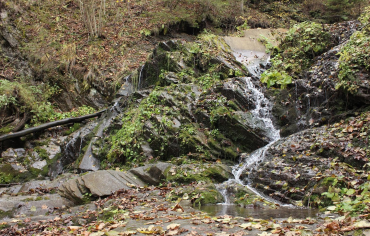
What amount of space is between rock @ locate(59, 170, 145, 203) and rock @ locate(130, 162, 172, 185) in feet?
0.66

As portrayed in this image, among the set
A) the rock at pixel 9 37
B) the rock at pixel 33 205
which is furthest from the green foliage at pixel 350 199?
the rock at pixel 9 37

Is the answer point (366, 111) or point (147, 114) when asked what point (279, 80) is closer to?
point (366, 111)

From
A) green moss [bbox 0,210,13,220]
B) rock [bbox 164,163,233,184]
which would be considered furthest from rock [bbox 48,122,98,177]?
rock [bbox 164,163,233,184]

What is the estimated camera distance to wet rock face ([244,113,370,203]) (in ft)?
18.0

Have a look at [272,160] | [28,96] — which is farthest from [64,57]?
[272,160]

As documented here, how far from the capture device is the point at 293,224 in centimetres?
309

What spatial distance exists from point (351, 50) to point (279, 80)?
2.44 m

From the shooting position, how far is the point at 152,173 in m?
7.14

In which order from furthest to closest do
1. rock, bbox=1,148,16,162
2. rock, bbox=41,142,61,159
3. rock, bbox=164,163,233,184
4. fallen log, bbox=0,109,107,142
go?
1. rock, bbox=41,142,61,159
2. fallen log, bbox=0,109,107,142
3. rock, bbox=1,148,16,162
4. rock, bbox=164,163,233,184

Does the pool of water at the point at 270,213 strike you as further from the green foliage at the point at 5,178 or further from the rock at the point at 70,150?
the green foliage at the point at 5,178

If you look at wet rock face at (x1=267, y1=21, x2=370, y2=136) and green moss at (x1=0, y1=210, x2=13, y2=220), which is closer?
green moss at (x1=0, y1=210, x2=13, y2=220)

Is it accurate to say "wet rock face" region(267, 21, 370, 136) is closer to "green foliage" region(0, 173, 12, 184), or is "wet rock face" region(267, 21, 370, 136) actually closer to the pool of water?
the pool of water

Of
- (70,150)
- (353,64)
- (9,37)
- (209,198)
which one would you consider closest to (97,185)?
(209,198)

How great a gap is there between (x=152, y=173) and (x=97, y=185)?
1.49 metres
